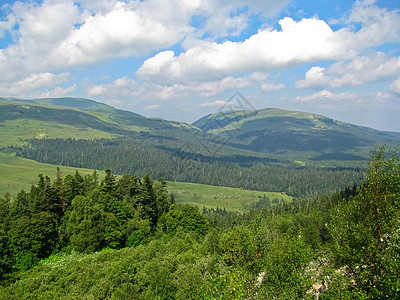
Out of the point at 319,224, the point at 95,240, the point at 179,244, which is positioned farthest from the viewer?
the point at 319,224

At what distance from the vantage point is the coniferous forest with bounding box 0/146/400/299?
1948 cm

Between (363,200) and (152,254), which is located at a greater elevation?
(363,200)

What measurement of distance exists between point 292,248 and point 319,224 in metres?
68.2

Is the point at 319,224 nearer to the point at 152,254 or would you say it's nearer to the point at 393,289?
the point at 152,254

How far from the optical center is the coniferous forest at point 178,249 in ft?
63.9

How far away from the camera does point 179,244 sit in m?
56.3

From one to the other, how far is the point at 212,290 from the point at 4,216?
66546 millimetres

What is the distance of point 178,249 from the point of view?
5453cm

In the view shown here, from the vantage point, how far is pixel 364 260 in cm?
1875

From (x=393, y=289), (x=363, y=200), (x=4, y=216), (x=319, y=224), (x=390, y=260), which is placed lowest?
(x=319, y=224)

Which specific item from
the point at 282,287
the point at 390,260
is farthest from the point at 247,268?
the point at 390,260

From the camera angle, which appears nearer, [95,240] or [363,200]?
[363,200]

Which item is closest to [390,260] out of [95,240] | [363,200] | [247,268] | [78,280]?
[363,200]

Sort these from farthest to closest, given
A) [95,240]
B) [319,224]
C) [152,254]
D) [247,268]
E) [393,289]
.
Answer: [319,224] → [95,240] → [152,254] → [247,268] → [393,289]
